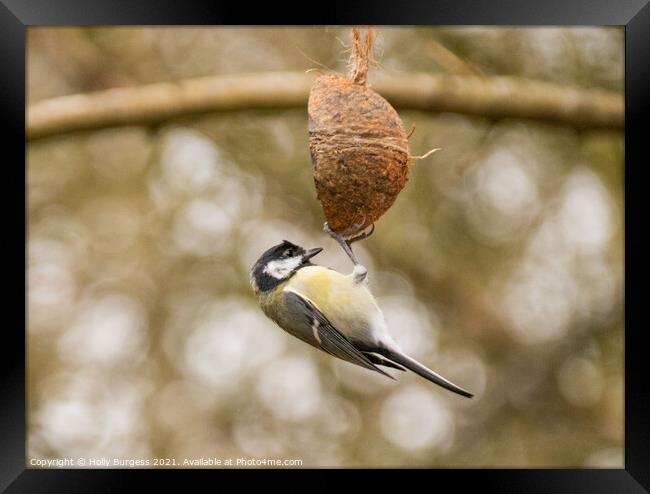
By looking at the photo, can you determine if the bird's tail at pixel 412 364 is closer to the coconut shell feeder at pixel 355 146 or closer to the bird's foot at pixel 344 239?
the bird's foot at pixel 344 239

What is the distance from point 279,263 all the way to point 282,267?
0.02m

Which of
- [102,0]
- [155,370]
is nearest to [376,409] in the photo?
[155,370]

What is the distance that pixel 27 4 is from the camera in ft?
11.4

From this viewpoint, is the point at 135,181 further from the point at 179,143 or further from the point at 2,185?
the point at 2,185

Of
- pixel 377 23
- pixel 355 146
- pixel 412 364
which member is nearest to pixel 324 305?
pixel 412 364

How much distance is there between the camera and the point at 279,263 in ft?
11.7

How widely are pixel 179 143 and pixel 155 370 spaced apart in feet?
4.57

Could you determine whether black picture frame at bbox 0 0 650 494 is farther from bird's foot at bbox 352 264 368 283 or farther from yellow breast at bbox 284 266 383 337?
bird's foot at bbox 352 264 368 283

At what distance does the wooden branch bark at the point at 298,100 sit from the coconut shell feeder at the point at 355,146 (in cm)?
105

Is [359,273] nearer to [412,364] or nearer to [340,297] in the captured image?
[340,297]

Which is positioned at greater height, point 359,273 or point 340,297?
point 359,273

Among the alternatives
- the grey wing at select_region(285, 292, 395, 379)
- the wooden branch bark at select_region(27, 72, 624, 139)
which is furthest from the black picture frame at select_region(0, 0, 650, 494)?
the wooden branch bark at select_region(27, 72, 624, 139)

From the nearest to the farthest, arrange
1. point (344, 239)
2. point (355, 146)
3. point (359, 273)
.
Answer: point (355, 146)
point (344, 239)
point (359, 273)

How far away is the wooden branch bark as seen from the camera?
4.30m
